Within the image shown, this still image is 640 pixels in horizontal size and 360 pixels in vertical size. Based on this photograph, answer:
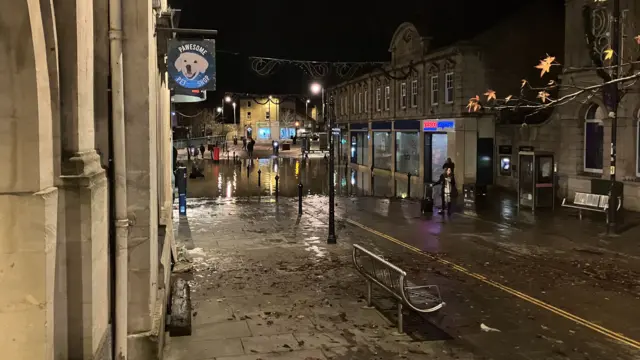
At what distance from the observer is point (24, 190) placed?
382 centimetres

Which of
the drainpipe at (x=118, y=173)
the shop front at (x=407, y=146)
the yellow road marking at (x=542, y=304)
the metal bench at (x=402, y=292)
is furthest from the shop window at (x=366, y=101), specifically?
the drainpipe at (x=118, y=173)

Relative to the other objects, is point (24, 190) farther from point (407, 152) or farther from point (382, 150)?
point (382, 150)

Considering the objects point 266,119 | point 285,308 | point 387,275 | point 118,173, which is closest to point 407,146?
point 387,275

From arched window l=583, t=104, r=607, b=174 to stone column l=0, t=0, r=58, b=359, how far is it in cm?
2236

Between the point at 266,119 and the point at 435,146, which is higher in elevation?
the point at 266,119

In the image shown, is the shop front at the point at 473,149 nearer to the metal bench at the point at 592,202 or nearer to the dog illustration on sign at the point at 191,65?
the metal bench at the point at 592,202

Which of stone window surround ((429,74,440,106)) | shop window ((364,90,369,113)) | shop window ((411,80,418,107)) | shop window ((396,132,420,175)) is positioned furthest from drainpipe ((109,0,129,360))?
shop window ((364,90,369,113))

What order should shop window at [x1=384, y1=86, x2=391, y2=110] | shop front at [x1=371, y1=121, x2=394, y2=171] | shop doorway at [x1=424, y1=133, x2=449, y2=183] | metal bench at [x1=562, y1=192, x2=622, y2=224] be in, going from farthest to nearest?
shop front at [x1=371, y1=121, x2=394, y2=171] → shop window at [x1=384, y1=86, x2=391, y2=110] → shop doorway at [x1=424, y1=133, x2=449, y2=183] → metal bench at [x1=562, y1=192, x2=622, y2=224]

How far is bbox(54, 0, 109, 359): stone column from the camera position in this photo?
4383 millimetres

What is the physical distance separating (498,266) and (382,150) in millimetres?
30958

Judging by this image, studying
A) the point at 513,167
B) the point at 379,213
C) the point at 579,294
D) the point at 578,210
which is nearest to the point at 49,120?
the point at 579,294

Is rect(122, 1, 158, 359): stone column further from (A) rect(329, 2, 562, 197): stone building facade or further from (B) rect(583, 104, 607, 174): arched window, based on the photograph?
(A) rect(329, 2, 562, 197): stone building facade

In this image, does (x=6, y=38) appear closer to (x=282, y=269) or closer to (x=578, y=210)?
(x=282, y=269)

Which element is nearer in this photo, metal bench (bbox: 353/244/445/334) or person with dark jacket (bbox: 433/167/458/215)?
metal bench (bbox: 353/244/445/334)
